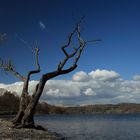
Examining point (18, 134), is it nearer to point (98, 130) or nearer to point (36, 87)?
point (36, 87)

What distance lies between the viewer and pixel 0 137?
1043 inches

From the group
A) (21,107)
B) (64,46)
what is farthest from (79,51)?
(21,107)

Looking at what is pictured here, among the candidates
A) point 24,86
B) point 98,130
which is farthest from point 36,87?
point 98,130

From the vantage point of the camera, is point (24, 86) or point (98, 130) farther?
point (98, 130)

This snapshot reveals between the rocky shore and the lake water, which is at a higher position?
the lake water

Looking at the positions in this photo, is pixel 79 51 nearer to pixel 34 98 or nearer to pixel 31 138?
pixel 34 98

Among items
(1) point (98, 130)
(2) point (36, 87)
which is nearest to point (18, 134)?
(2) point (36, 87)

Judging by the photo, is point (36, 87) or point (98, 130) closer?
point (36, 87)

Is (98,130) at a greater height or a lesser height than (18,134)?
greater

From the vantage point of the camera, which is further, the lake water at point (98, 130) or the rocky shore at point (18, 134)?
the lake water at point (98, 130)

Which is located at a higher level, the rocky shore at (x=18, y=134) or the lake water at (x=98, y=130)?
the lake water at (x=98, y=130)

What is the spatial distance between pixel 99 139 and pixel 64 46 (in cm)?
1034

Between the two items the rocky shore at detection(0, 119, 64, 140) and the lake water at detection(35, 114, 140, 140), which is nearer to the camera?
the rocky shore at detection(0, 119, 64, 140)

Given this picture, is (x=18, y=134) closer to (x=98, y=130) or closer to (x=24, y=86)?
(x=24, y=86)
